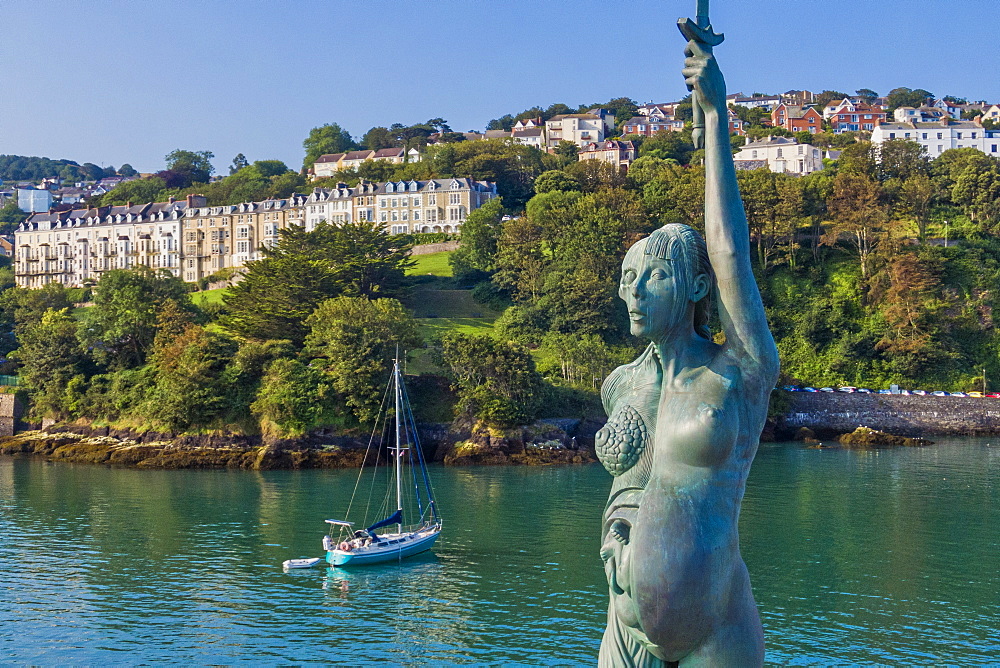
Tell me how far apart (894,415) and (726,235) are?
2233 inches

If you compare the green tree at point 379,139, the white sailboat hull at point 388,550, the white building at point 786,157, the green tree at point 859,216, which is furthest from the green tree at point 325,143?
the white sailboat hull at point 388,550

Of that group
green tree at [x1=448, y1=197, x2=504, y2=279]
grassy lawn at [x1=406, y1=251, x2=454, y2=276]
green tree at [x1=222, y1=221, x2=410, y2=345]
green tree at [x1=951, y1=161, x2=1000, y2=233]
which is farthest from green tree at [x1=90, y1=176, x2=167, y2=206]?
green tree at [x1=951, y1=161, x2=1000, y2=233]

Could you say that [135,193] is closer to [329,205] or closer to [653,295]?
[329,205]

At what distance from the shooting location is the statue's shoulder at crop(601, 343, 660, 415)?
4742 mm

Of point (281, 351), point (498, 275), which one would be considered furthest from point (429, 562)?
point (498, 275)

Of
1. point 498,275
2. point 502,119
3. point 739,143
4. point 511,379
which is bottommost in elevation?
point 511,379

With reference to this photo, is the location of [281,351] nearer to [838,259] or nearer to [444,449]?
[444,449]

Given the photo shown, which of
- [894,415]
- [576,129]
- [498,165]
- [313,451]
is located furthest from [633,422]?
[576,129]

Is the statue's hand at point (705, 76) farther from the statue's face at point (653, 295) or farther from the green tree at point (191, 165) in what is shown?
the green tree at point (191, 165)

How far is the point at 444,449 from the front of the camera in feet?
165

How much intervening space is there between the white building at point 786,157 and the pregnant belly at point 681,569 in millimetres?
110235

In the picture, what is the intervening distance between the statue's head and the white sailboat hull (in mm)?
25565

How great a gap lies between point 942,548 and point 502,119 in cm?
15050

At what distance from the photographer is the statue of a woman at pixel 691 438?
4324 millimetres
